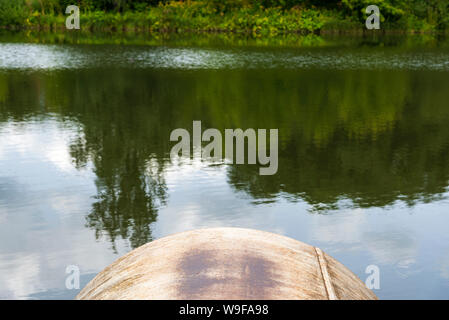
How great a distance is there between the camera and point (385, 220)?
7.33m

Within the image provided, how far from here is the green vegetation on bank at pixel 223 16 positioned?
127 feet

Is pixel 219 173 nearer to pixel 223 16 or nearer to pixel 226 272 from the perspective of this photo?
pixel 226 272

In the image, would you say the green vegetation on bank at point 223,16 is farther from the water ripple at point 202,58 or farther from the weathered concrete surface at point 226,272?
the weathered concrete surface at point 226,272

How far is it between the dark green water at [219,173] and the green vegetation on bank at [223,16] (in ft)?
66.1

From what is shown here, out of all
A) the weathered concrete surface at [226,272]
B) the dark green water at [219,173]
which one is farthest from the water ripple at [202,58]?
the weathered concrete surface at [226,272]

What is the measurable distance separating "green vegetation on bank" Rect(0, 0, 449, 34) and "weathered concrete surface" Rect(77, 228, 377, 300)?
37075mm

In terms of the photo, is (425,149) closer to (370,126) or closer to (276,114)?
(370,126)

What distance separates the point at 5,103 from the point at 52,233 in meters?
8.95

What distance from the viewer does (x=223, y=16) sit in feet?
132

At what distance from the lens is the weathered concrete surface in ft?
6.98

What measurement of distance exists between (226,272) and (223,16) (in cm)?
3937

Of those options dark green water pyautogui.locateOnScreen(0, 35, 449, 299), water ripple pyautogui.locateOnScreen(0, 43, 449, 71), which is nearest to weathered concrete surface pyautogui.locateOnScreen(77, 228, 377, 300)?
dark green water pyautogui.locateOnScreen(0, 35, 449, 299)

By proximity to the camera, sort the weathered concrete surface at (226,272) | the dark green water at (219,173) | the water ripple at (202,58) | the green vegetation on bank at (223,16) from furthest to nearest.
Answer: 1. the green vegetation on bank at (223,16)
2. the water ripple at (202,58)
3. the dark green water at (219,173)
4. the weathered concrete surface at (226,272)

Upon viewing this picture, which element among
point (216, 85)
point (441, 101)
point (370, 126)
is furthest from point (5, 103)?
point (441, 101)
